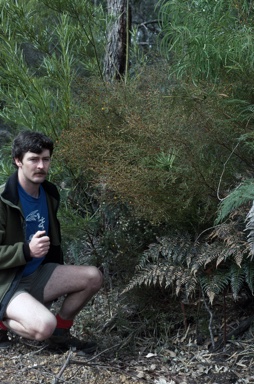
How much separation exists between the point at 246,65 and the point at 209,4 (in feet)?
1.81

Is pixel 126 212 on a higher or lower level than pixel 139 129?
lower

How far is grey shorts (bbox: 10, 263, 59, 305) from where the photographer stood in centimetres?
409

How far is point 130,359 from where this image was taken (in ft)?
14.3

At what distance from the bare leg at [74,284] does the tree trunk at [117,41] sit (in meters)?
2.06

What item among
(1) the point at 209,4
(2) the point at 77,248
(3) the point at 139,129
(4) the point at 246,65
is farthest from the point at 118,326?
(1) the point at 209,4

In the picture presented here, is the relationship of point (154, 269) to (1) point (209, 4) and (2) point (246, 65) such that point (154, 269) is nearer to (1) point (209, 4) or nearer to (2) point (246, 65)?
(2) point (246, 65)

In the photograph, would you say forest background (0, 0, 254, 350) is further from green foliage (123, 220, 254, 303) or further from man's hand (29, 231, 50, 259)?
man's hand (29, 231, 50, 259)

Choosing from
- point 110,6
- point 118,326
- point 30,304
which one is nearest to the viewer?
point 30,304

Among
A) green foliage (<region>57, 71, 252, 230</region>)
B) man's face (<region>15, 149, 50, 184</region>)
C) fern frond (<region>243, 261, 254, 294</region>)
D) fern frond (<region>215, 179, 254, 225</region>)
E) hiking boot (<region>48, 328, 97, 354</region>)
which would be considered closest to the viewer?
fern frond (<region>215, 179, 254, 225</region>)

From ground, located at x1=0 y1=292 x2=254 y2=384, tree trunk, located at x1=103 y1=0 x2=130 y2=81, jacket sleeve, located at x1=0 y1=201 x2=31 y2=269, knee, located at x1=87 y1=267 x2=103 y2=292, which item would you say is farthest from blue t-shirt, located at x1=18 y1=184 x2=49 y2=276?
tree trunk, located at x1=103 y1=0 x2=130 y2=81

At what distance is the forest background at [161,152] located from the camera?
13.4 feet

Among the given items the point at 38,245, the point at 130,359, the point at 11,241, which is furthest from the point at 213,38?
the point at 130,359

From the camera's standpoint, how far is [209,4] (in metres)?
4.33

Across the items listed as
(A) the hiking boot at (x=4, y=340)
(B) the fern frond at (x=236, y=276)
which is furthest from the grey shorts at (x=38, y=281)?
(B) the fern frond at (x=236, y=276)
